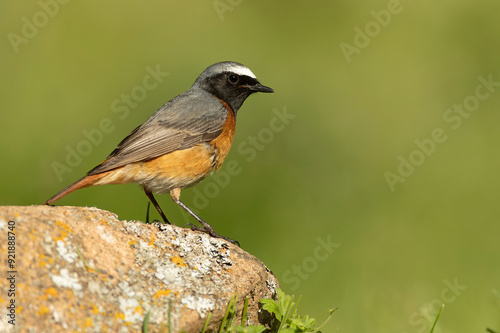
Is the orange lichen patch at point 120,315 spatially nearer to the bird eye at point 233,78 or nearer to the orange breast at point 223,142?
the orange breast at point 223,142

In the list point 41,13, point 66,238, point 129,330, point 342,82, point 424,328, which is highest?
point 41,13

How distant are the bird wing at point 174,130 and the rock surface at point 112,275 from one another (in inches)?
60.0

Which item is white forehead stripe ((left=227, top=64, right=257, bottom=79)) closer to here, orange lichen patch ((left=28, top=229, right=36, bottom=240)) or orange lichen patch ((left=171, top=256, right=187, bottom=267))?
orange lichen patch ((left=171, top=256, right=187, bottom=267))

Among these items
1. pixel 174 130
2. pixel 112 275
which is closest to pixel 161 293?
pixel 112 275

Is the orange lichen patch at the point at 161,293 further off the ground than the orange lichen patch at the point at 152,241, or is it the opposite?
the orange lichen patch at the point at 152,241

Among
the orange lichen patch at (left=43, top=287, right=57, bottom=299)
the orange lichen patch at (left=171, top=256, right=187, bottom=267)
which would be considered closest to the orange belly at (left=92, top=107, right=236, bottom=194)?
the orange lichen patch at (left=171, top=256, right=187, bottom=267)

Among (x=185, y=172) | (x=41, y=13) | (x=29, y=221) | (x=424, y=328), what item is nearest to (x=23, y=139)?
(x=41, y=13)

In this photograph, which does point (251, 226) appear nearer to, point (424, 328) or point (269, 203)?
point (269, 203)

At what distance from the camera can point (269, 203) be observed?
9.41 m

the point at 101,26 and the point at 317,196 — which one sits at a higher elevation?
the point at 101,26

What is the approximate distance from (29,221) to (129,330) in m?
0.96

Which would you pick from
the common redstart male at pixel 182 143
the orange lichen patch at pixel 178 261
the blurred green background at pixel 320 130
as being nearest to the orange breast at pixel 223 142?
the common redstart male at pixel 182 143

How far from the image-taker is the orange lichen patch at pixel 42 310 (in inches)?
147

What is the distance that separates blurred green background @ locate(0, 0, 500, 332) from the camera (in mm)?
8195
